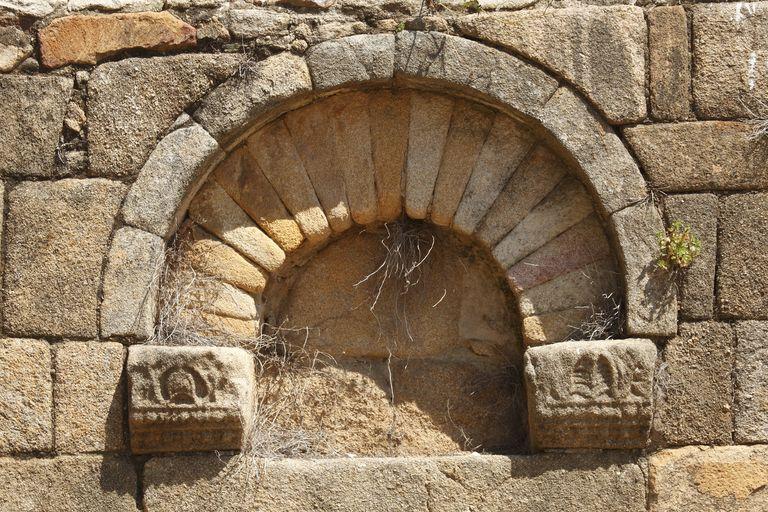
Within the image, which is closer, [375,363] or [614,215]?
[614,215]

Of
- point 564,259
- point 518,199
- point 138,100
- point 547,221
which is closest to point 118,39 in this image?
point 138,100

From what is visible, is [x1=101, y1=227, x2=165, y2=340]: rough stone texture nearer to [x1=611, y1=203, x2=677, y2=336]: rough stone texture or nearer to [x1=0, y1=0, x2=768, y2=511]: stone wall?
[x1=0, y1=0, x2=768, y2=511]: stone wall

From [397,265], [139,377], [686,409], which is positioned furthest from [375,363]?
[686,409]

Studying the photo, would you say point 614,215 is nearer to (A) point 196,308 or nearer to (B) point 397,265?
(B) point 397,265

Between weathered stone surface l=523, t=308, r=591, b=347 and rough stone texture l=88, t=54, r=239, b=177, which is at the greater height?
rough stone texture l=88, t=54, r=239, b=177

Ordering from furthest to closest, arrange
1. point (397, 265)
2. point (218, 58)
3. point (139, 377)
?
point (397, 265), point (218, 58), point (139, 377)

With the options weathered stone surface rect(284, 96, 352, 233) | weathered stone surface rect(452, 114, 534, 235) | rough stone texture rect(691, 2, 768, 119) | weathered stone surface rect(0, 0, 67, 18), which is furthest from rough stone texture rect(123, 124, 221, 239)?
rough stone texture rect(691, 2, 768, 119)

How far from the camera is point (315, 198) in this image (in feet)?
14.3

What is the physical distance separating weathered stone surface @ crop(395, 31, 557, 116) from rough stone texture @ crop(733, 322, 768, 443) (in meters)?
1.31

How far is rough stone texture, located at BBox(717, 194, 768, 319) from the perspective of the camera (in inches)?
159

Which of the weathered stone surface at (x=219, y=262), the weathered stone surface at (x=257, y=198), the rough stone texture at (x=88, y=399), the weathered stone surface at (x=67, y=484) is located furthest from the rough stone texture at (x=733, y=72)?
the weathered stone surface at (x=67, y=484)

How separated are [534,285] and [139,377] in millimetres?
1731

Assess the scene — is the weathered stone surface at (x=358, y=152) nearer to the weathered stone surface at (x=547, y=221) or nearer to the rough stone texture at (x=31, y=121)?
the weathered stone surface at (x=547, y=221)

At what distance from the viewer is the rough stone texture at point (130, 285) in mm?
4039
